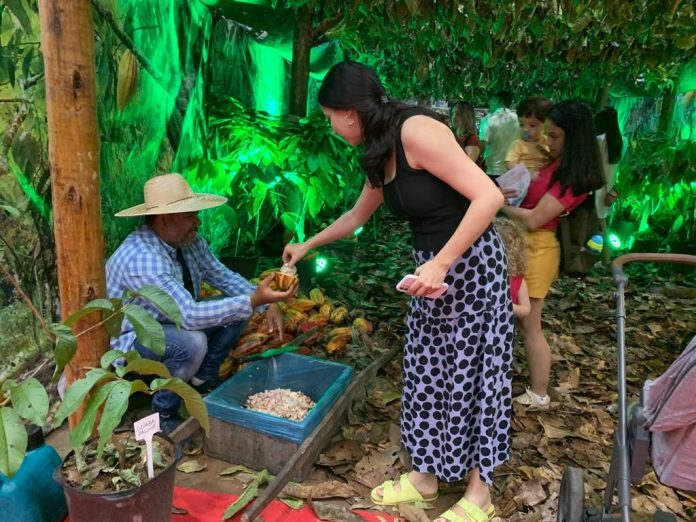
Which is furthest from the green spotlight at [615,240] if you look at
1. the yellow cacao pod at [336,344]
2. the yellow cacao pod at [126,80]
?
the yellow cacao pod at [126,80]

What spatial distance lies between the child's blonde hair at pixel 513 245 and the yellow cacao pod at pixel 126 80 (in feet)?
6.98

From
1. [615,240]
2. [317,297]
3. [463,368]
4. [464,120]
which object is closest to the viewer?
[463,368]

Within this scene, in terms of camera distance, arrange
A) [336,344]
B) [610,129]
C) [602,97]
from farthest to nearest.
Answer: [602,97]
[610,129]
[336,344]

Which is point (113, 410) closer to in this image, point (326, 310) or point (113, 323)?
point (113, 323)

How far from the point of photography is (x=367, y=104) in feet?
5.89

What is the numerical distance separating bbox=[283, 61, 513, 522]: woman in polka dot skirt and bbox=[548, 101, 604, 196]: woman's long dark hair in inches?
34.6

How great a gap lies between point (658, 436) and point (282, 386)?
1.79 meters

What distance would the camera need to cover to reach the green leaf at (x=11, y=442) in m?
1.28

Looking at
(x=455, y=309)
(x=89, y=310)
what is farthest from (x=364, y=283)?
(x=89, y=310)

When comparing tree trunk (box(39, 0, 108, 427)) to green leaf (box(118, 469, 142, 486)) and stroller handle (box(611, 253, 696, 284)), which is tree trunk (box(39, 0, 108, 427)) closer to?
green leaf (box(118, 469, 142, 486))

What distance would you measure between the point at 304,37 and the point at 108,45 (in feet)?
8.44

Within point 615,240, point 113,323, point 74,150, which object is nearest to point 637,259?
point 113,323

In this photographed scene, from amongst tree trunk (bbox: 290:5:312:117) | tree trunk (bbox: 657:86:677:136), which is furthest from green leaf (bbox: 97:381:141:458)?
tree trunk (bbox: 657:86:677:136)

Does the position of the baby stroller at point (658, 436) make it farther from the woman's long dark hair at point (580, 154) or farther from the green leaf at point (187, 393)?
the green leaf at point (187, 393)
